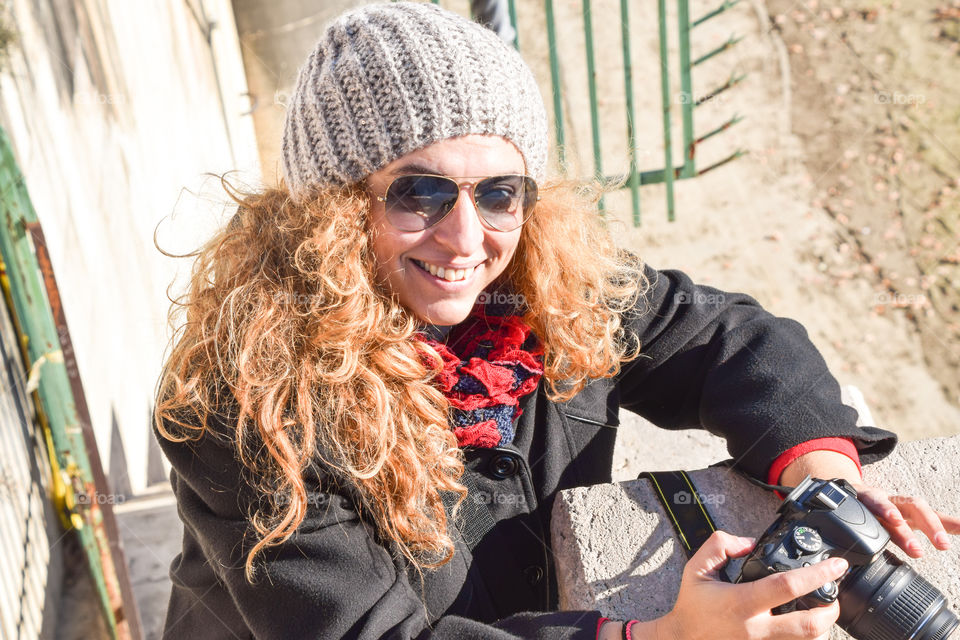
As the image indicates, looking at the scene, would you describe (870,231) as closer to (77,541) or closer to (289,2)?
(289,2)

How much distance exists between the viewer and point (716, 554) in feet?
4.78

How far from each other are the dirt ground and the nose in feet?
11.5

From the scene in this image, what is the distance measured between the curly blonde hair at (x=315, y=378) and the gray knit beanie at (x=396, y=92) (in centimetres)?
11

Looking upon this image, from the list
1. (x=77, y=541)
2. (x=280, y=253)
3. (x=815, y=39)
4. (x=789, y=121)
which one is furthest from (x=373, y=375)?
(x=815, y=39)

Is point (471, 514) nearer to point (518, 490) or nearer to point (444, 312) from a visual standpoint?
point (518, 490)

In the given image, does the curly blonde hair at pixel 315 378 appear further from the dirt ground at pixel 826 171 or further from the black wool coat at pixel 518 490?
the dirt ground at pixel 826 171

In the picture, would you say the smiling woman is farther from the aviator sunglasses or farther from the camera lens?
the camera lens

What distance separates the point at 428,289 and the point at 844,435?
3.38 ft

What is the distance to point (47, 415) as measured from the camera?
121 inches

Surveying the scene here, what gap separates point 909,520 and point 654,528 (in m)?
0.52

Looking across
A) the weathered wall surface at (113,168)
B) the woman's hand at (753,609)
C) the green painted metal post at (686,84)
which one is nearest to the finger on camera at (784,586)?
the woman's hand at (753,609)

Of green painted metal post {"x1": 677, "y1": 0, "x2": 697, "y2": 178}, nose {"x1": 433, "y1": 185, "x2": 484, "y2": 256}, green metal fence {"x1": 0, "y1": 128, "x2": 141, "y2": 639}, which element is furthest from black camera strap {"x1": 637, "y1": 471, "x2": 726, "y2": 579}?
green painted metal post {"x1": 677, "y1": 0, "x2": 697, "y2": 178}

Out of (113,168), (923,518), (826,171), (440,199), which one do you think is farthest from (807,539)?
(826,171)

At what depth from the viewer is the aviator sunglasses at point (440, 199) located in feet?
5.37
